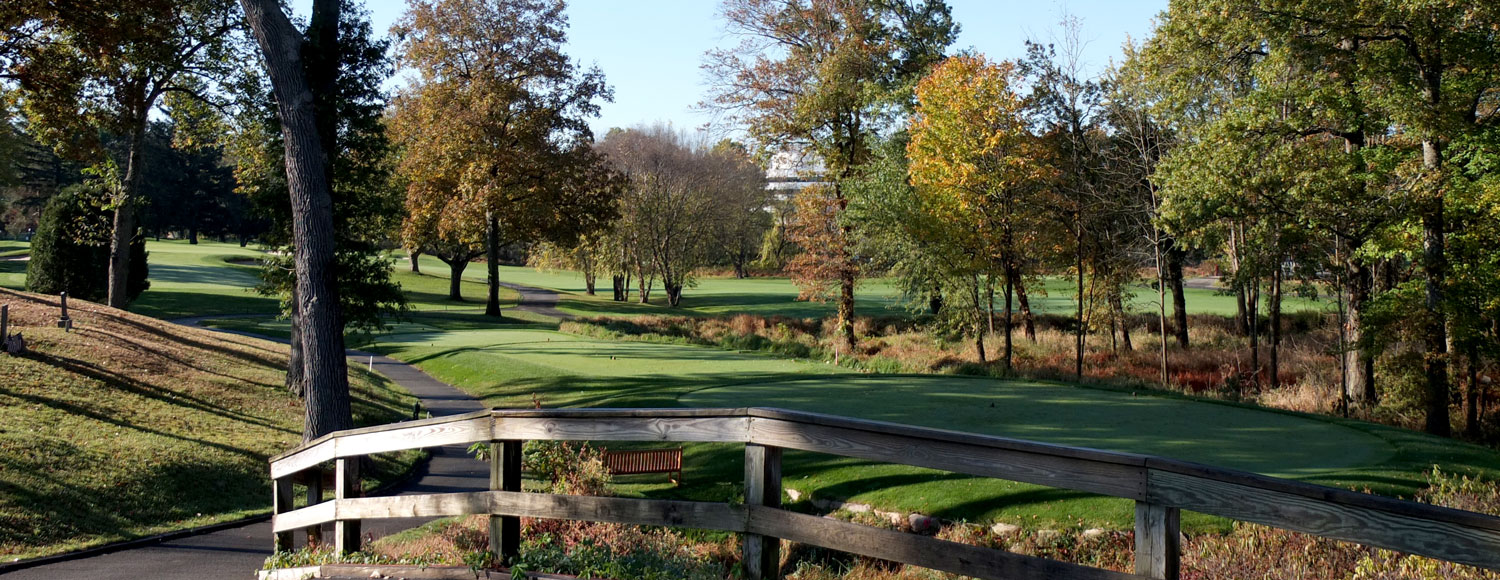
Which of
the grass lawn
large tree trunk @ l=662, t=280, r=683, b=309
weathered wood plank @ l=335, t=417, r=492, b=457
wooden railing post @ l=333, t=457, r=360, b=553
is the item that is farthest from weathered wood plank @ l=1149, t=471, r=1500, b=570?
Answer: the grass lawn

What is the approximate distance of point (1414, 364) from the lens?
1767cm

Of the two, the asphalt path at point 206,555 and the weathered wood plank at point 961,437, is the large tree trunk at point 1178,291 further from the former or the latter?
the weathered wood plank at point 961,437

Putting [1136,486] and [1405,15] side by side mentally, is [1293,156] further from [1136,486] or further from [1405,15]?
[1136,486]

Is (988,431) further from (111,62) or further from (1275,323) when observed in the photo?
(111,62)

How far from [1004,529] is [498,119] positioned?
36.9m

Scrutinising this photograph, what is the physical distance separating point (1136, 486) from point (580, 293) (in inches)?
2724

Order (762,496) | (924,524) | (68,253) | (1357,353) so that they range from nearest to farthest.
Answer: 1. (762,496)
2. (924,524)
3. (1357,353)
4. (68,253)

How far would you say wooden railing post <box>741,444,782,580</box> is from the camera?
16.5 ft

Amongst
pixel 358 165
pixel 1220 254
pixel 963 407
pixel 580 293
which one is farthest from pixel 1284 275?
pixel 580 293

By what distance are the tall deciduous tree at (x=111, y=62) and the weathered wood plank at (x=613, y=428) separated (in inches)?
642

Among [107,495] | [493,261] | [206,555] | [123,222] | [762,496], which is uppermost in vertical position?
[123,222]

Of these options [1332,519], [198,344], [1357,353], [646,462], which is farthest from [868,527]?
[198,344]

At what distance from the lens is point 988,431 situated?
12562 mm

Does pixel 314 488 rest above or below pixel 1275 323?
below
